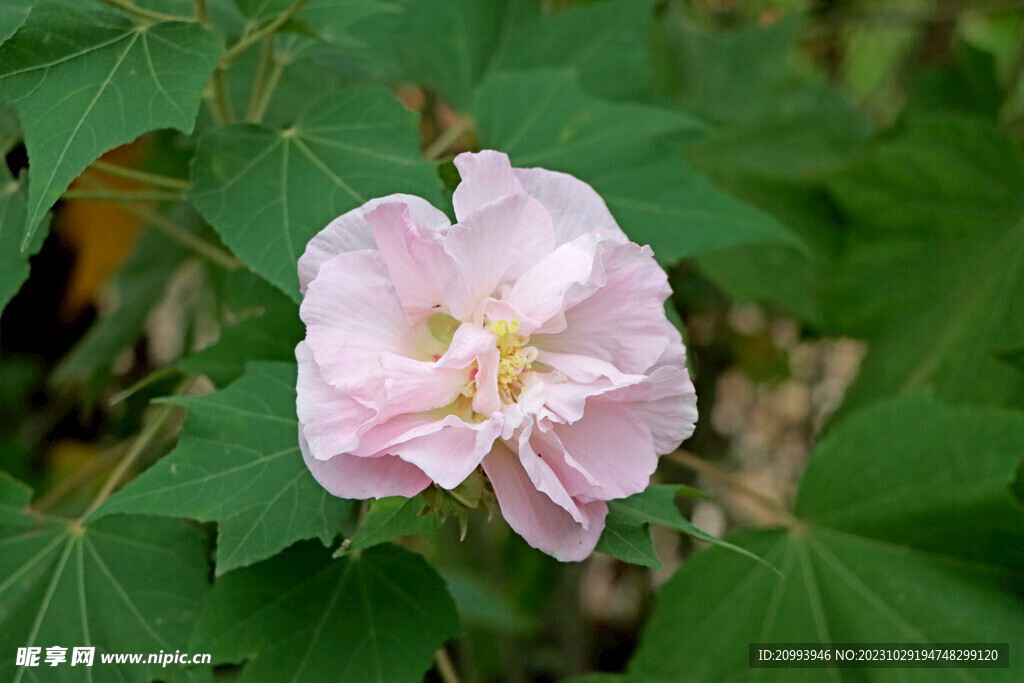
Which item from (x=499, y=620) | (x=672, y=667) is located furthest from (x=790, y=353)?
(x=672, y=667)

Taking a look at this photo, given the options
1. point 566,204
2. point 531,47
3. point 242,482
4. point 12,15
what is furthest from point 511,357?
point 531,47

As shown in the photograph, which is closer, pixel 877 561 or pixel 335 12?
pixel 335 12

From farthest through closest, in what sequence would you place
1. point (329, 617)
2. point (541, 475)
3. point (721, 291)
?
point (721, 291) < point (329, 617) < point (541, 475)

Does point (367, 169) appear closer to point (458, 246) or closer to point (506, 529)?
point (458, 246)

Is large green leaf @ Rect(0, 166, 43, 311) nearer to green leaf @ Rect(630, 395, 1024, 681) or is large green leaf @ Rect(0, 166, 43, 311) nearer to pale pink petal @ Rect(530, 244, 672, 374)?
pale pink petal @ Rect(530, 244, 672, 374)

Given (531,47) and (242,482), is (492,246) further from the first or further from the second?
(531,47)

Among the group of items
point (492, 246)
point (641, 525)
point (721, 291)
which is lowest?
point (721, 291)

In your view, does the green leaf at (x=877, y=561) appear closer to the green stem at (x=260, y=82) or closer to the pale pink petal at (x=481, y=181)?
the pale pink petal at (x=481, y=181)
